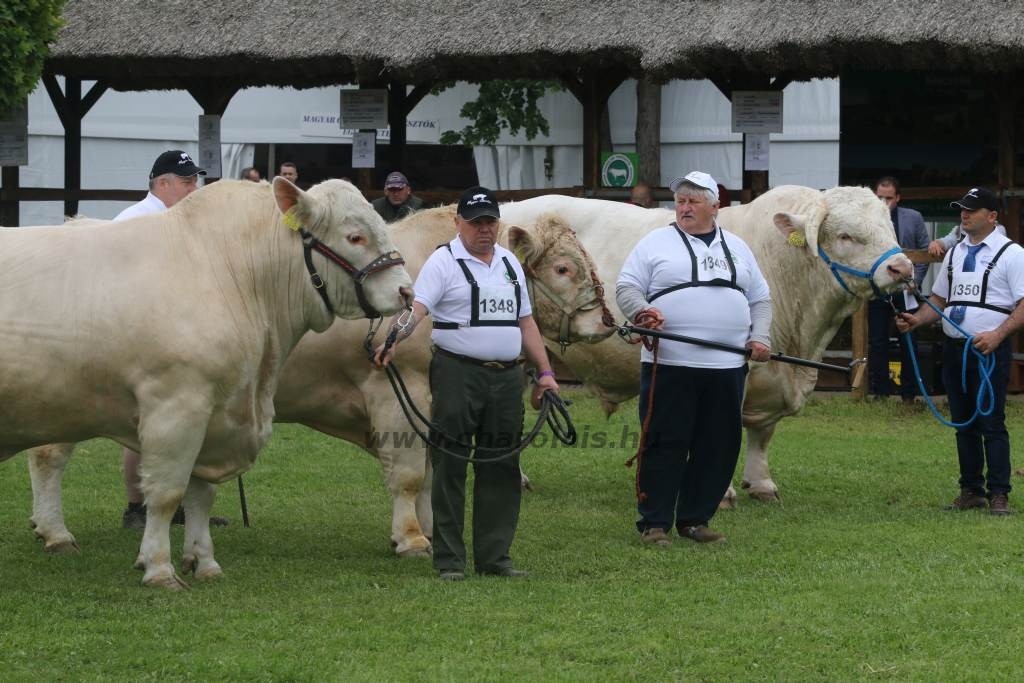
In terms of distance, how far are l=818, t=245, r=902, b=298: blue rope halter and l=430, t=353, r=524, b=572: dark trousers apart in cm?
305

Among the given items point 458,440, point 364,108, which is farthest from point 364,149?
point 458,440

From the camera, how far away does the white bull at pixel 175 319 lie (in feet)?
23.6

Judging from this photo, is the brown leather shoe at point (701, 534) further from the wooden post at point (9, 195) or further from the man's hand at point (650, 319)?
the wooden post at point (9, 195)

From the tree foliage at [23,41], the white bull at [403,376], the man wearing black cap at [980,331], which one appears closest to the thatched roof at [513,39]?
the tree foliage at [23,41]

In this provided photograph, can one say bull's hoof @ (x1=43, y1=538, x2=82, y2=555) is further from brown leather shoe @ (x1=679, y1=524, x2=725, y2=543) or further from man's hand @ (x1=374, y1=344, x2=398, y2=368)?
brown leather shoe @ (x1=679, y1=524, x2=725, y2=543)

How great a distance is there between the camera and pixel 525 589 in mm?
7543

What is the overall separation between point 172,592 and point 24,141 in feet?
41.5

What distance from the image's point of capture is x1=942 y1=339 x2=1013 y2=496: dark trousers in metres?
9.74

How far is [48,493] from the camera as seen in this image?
875 centimetres

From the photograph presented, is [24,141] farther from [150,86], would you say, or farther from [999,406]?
[999,406]

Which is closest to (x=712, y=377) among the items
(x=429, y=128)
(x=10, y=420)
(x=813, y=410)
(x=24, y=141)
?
(x=10, y=420)

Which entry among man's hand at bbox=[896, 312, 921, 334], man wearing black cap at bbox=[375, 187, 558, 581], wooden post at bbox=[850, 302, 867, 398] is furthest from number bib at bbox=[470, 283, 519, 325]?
wooden post at bbox=[850, 302, 867, 398]

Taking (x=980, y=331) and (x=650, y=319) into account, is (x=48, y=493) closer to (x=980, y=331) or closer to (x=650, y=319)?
(x=650, y=319)

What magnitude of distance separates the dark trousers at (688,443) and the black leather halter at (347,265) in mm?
1843
